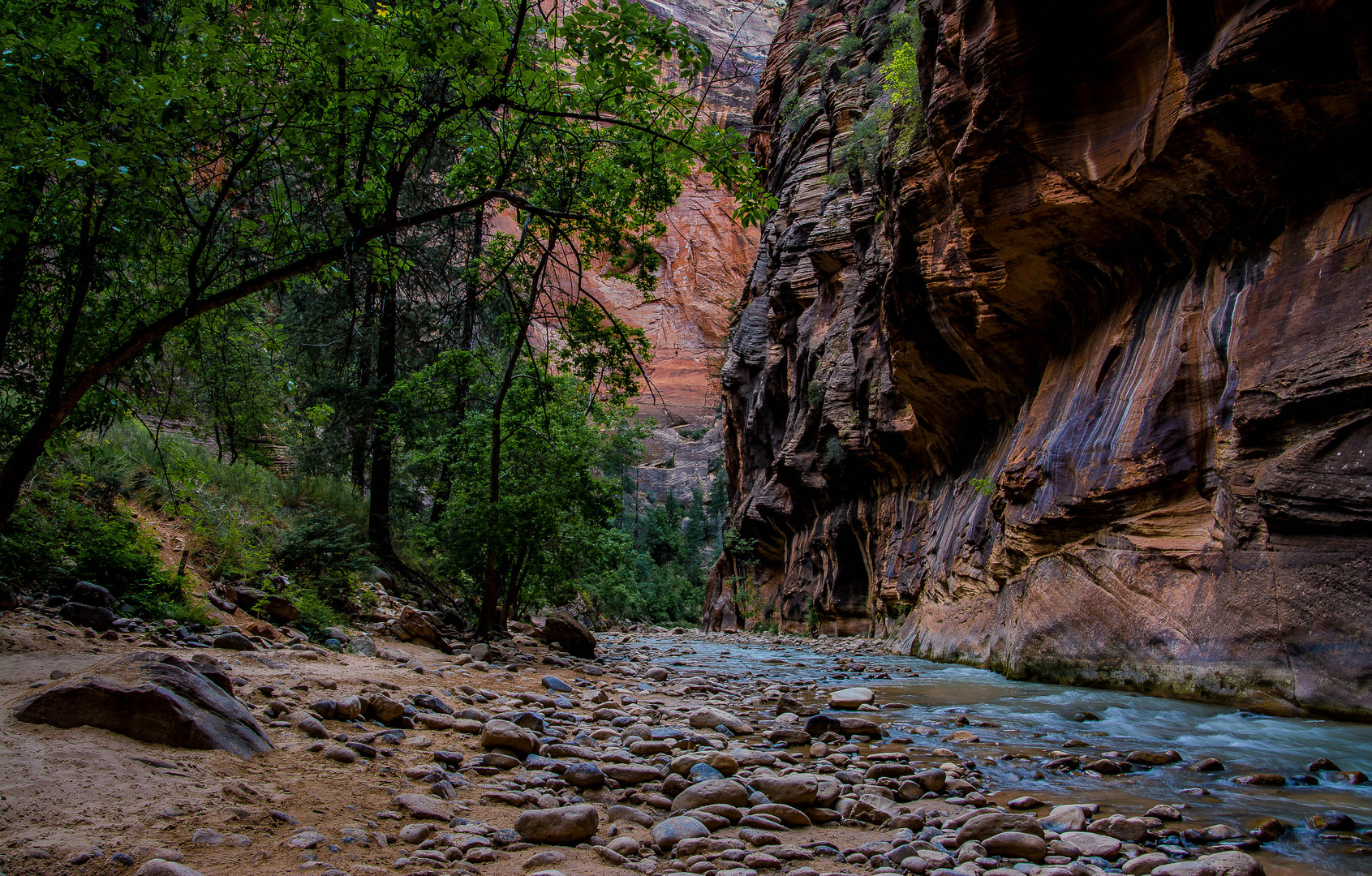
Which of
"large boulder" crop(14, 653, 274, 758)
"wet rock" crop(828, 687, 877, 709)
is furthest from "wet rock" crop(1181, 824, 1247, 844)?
"large boulder" crop(14, 653, 274, 758)

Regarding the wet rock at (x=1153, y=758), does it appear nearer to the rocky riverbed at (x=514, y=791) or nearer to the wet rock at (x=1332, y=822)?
the rocky riverbed at (x=514, y=791)

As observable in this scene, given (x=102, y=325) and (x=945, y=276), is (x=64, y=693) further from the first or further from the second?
(x=945, y=276)

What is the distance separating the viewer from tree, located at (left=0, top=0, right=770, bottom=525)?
12.1 feet

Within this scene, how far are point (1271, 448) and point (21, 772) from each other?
846cm

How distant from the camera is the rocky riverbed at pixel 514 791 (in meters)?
2.45

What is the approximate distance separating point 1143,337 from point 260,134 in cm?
952

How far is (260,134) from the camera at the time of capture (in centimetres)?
421

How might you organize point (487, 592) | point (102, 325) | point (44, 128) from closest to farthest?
point (44, 128) < point (102, 325) < point (487, 592)

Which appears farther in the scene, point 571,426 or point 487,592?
point 571,426

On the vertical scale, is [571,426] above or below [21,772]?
above

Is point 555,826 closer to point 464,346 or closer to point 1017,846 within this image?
point 1017,846

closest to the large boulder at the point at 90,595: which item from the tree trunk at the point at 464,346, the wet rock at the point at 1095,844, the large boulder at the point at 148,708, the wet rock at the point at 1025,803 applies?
the large boulder at the point at 148,708

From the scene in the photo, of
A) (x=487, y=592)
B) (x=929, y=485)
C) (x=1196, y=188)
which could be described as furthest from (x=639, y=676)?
(x=929, y=485)

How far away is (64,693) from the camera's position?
304 centimetres
